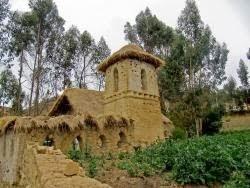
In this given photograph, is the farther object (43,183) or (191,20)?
(191,20)

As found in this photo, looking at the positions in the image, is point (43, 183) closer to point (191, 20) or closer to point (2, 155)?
point (2, 155)

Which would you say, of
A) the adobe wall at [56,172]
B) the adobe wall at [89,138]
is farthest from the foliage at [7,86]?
the adobe wall at [56,172]

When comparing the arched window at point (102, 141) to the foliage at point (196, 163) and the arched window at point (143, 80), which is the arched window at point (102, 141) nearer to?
the foliage at point (196, 163)

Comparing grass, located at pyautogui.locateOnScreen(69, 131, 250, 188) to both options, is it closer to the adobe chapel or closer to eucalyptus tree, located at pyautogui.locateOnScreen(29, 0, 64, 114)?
the adobe chapel

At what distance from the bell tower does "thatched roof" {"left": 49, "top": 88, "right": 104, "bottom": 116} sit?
1062 mm

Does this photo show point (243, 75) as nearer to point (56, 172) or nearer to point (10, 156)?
point (10, 156)

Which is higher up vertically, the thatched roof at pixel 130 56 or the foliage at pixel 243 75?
the foliage at pixel 243 75

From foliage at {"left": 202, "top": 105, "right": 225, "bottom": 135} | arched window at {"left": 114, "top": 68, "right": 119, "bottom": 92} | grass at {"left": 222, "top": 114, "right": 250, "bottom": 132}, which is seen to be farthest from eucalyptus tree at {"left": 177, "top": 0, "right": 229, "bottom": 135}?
arched window at {"left": 114, "top": 68, "right": 119, "bottom": 92}

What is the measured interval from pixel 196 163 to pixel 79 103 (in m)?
9.47

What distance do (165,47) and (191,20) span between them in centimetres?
325

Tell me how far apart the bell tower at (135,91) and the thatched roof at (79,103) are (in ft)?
3.49

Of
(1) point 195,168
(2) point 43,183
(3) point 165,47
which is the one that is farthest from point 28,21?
(2) point 43,183

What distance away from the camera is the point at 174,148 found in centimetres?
1449

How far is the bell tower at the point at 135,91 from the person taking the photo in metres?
18.5
